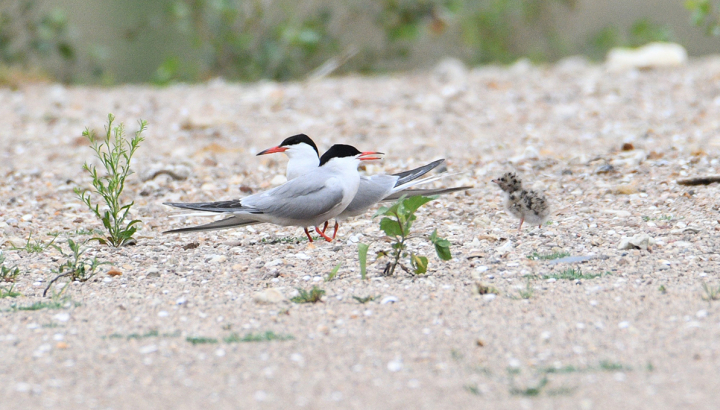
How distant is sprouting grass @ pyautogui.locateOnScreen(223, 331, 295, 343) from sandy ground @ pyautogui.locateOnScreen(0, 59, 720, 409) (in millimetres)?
20

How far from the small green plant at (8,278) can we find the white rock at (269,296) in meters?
1.02

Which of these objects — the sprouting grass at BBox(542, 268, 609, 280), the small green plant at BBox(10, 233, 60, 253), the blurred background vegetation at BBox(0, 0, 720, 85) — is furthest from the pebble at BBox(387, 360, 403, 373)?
the blurred background vegetation at BBox(0, 0, 720, 85)

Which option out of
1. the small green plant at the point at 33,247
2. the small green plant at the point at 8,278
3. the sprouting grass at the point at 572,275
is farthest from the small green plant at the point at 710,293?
the small green plant at the point at 33,247

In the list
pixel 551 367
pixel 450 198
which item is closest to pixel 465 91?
pixel 450 198

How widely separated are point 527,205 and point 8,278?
8.04 ft

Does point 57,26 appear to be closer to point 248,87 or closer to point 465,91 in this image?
point 248,87

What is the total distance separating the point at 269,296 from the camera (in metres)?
3.26

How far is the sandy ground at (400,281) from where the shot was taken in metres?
2.46

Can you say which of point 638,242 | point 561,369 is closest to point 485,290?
point 561,369

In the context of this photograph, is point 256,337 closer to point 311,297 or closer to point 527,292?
point 311,297

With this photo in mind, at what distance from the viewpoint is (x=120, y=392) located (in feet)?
8.01

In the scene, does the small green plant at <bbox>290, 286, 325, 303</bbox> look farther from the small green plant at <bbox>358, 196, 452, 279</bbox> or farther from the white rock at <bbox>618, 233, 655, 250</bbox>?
the white rock at <bbox>618, 233, 655, 250</bbox>

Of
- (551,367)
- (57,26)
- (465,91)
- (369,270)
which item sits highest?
(57,26)

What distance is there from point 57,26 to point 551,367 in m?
8.89
